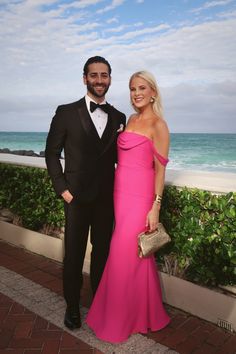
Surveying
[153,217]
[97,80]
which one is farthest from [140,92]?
[153,217]

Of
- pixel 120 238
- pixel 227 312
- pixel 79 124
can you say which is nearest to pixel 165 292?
pixel 227 312

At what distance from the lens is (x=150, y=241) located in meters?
2.80

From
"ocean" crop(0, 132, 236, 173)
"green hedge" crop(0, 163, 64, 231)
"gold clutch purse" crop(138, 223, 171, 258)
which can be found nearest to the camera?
"gold clutch purse" crop(138, 223, 171, 258)

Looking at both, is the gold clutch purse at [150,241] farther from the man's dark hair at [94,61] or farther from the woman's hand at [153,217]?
the man's dark hair at [94,61]

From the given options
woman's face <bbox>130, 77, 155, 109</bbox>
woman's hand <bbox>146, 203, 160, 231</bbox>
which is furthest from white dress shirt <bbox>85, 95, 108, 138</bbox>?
woman's hand <bbox>146, 203, 160, 231</bbox>

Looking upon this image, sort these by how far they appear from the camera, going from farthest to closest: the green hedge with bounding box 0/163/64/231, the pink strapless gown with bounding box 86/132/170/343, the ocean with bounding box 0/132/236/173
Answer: the ocean with bounding box 0/132/236/173, the green hedge with bounding box 0/163/64/231, the pink strapless gown with bounding box 86/132/170/343

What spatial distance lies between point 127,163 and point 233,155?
Answer: 143ft

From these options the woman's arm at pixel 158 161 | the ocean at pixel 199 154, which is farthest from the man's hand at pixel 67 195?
the ocean at pixel 199 154

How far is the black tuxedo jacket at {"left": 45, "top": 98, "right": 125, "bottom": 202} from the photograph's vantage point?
→ 9.82ft

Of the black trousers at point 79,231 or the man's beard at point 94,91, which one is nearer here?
the man's beard at point 94,91

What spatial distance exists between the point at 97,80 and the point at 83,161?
0.70 meters

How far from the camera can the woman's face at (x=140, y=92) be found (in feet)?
9.41

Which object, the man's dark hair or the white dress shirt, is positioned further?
the white dress shirt

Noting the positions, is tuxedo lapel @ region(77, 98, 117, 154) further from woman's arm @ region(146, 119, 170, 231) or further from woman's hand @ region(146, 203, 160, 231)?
woman's hand @ region(146, 203, 160, 231)
